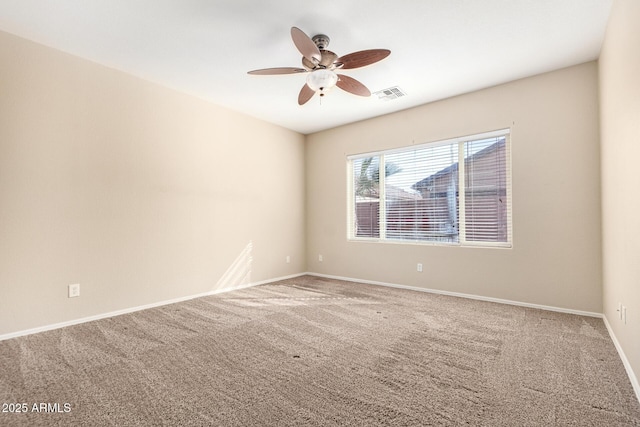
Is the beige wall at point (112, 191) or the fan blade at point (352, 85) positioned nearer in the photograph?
the beige wall at point (112, 191)

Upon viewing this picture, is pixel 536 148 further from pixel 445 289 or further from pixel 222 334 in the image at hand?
pixel 222 334

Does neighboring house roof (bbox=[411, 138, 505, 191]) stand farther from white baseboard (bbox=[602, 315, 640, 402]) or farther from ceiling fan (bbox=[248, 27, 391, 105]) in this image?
white baseboard (bbox=[602, 315, 640, 402])

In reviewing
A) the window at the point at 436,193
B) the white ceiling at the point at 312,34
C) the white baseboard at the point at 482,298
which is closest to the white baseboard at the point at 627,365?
the white baseboard at the point at 482,298

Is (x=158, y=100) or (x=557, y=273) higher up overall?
(x=158, y=100)

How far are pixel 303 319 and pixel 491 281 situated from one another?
2.44 m

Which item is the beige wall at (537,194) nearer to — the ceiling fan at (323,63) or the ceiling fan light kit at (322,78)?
the ceiling fan at (323,63)

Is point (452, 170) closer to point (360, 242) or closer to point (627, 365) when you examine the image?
point (360, 242)

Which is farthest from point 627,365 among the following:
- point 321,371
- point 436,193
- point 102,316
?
point 102,316

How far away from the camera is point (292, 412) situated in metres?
1.59

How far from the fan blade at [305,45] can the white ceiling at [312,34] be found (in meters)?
0.29

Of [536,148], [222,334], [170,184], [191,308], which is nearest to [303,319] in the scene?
[222,334]

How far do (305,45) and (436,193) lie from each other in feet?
9.59

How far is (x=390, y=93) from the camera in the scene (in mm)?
3906

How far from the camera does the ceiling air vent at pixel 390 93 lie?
12.4 ft
